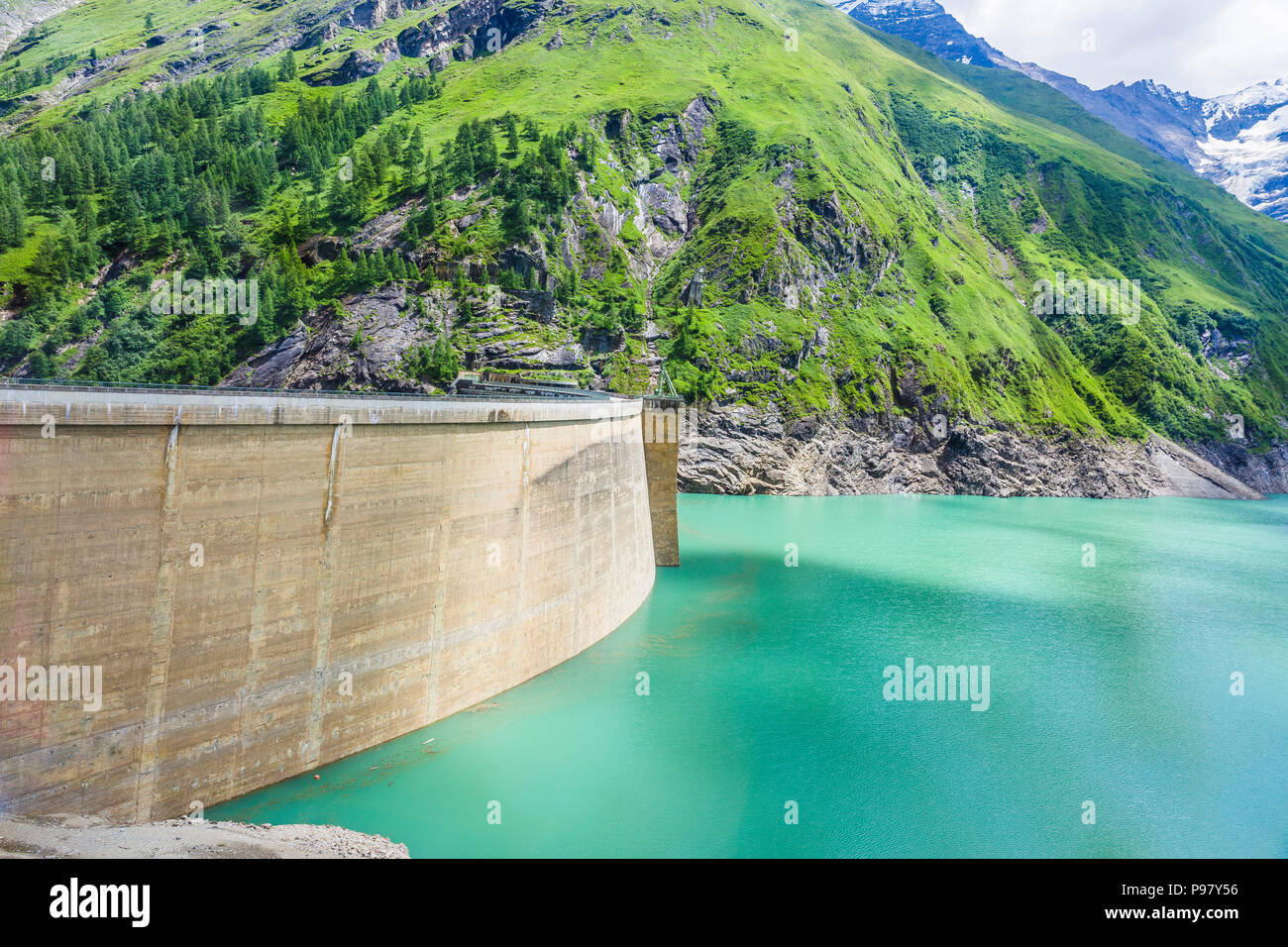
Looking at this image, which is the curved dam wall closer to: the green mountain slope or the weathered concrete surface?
the weathered concrete surface

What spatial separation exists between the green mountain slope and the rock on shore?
6089 centimetres

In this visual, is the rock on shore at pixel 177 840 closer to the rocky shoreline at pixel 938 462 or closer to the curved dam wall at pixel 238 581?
the curved dam wall at pixel 238 581

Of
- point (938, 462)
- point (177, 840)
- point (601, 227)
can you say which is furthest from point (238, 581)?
point (601, 227)

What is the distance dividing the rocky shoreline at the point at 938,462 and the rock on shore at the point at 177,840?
62200 mm

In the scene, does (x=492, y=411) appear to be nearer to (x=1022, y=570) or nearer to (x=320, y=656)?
(x=320, y=656)

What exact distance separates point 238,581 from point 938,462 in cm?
8858

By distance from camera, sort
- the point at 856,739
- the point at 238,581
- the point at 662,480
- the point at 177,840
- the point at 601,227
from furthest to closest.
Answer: the point at 601,227
the point at 662,480
the point at 856,739
the point at 238,581
the point at 177,840

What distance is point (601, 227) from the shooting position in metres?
99.1

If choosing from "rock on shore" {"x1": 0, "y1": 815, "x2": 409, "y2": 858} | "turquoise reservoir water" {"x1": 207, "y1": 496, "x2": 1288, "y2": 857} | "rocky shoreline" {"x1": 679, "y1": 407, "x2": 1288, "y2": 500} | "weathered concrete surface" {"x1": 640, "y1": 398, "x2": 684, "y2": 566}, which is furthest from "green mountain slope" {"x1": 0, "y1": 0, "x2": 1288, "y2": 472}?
"rock on shore" {"x1": 0, "y1": 815, "x2": 409, "y2": 858}

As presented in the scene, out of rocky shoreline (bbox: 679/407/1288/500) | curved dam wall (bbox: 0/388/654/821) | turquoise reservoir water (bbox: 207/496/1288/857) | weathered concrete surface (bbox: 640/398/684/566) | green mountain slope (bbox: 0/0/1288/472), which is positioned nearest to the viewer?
curved dam wall (bbox: 0/388/654/821)

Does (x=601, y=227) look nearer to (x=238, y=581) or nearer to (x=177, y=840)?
(x=238, y=581)

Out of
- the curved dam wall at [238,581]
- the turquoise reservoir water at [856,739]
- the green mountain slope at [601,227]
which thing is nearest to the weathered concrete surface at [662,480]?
the turquoise reservoir water at [856,739]

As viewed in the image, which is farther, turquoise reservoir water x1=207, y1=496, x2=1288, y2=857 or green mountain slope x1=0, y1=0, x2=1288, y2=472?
green mountain slope x1=0, y1=0, x2=1288, y2=472

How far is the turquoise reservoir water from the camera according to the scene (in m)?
19.2
